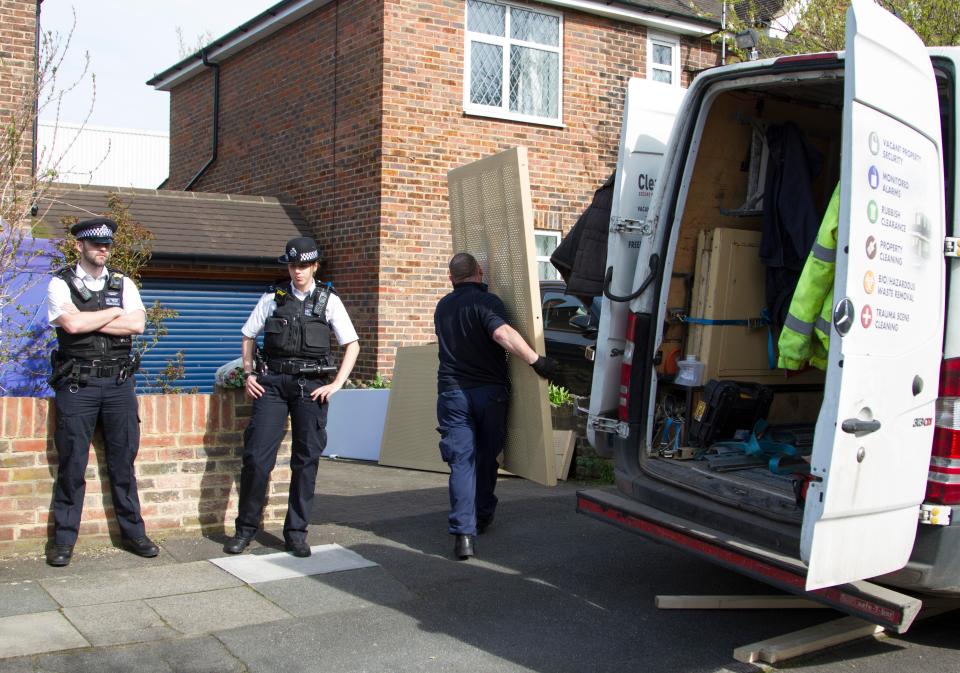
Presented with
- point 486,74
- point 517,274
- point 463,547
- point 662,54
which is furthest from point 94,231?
point 662,54

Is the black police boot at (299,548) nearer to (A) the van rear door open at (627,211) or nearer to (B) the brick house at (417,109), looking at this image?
(A) the van rear door open at (627,211)

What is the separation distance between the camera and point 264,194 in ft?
48.2

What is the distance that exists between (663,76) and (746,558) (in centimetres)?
1121

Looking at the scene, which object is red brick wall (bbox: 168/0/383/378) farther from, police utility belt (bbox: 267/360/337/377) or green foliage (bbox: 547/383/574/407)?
police utility belt (bbox: 267/360/337/377)

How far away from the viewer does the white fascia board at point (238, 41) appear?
44.3 feet

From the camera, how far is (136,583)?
5.21 metres

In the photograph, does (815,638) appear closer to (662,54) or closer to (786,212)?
(786,212)

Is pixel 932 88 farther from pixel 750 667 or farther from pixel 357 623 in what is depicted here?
pixel 357 623

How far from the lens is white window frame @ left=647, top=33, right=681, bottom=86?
46.1ft

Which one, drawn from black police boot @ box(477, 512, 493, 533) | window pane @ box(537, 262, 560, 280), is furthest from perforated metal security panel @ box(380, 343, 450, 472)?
window pane @ box(537, 262, 560, 280)

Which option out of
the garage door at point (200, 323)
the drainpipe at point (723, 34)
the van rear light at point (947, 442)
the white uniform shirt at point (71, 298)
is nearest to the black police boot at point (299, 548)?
the white uniform shirt at point (71, 298)

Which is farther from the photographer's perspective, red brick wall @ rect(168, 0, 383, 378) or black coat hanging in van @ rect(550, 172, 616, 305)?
red brick wall @ rect(168, 0, 383, 378)

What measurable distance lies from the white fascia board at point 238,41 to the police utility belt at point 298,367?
8.63m

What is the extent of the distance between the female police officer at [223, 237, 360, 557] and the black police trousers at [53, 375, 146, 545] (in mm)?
617
